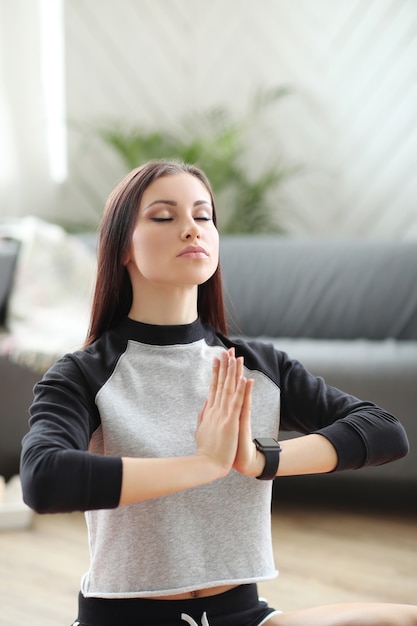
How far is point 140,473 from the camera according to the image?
3.05 ft

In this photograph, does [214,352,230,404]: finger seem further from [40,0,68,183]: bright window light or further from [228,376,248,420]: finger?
[40,0,68,183]: bright window light

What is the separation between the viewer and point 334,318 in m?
2.88

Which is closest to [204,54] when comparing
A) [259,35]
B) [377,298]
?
[259,35]

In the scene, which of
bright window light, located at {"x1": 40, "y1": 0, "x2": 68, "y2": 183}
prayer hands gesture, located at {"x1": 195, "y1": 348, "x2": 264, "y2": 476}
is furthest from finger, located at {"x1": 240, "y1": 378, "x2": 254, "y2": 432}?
bright window light, located at {"x1": 40, "y1": 0, "x2": 68, "y2": 183}

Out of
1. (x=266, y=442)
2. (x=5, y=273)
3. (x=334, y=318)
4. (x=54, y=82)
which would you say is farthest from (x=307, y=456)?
(x=54, y=82)

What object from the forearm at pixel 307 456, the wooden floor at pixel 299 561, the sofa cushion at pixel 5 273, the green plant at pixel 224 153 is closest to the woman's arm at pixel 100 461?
the forearm at pixel 307 456

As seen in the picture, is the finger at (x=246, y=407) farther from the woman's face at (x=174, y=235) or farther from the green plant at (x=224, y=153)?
the green plant at (x=224, y=153)

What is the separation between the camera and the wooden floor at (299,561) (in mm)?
1885

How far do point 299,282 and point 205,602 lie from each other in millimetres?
2037

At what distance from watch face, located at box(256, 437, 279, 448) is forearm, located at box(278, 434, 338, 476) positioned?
2 centimetres

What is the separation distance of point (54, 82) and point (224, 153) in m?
1.09

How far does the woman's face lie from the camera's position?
1.10 meters

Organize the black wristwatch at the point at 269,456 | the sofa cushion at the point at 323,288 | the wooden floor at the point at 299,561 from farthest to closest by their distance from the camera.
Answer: the sofa cushion at the point at 323,288, the wooden floor at the point at 299,561, the black wristwatch at the point at 269,456

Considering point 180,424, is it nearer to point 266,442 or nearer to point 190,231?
point 266,442
